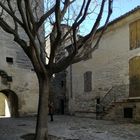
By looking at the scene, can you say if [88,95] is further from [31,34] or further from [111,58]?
[31,34]

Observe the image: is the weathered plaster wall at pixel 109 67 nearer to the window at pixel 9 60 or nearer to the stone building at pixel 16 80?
the stone building at pixel 16 80

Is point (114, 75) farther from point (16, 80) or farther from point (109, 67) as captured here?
point (16, 80)

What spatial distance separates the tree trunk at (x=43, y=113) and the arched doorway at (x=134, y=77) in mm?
11832

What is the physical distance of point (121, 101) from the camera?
76.5 feet

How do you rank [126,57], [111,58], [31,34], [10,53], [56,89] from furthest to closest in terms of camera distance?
[56,89] < [10,53] < [111,58] < [126,57] < [31,34]

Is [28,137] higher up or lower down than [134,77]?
lower down

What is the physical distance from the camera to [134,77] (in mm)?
23641

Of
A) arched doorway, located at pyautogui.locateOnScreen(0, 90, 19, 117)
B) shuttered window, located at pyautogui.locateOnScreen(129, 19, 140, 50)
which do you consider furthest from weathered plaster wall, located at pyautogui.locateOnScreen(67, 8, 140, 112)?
arched doorway, located at pyautogui.locateOnScreen(0, 90, 19, 117)

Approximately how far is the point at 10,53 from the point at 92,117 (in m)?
8.26

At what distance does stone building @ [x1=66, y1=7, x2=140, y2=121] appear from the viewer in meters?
23.5

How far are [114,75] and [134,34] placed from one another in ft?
11.5

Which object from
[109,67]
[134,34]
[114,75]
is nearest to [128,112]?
[114,75]

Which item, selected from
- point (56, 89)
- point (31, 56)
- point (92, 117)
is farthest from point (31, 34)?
point (56, 89)

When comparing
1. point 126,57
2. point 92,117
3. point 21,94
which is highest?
point 126,57
